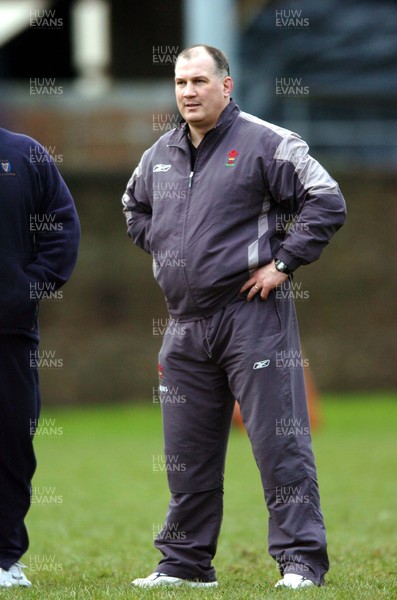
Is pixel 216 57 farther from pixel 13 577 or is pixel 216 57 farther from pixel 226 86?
pixel 13 577

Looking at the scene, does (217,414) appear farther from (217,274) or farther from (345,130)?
(345,130)

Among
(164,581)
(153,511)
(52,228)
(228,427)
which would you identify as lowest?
(153,511)

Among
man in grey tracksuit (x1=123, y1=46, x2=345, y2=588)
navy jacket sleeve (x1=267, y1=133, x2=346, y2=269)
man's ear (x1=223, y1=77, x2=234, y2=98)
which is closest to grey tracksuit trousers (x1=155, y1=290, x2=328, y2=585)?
man in grey tracksuit (x1=123, y1=46, x2=345, y2=588)

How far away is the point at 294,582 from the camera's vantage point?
5914mm

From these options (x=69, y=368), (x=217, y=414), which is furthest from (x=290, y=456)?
(x=69, y=368)

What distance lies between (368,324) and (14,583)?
51.9ft

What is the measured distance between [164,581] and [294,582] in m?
0.70

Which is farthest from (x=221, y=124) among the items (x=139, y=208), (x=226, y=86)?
(x=139, y=208)

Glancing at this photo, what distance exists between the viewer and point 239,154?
6.17 m

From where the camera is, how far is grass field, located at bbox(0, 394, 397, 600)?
634 cm

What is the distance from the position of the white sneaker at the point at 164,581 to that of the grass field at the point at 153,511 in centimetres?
7

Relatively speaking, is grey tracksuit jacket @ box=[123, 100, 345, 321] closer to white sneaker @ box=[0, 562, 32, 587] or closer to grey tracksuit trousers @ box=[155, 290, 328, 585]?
grey tracksuit trousers @ box=[155, 290, 328, 585]

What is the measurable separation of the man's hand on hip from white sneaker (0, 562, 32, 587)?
5.91 feet

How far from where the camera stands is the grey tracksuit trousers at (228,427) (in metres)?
6.06
